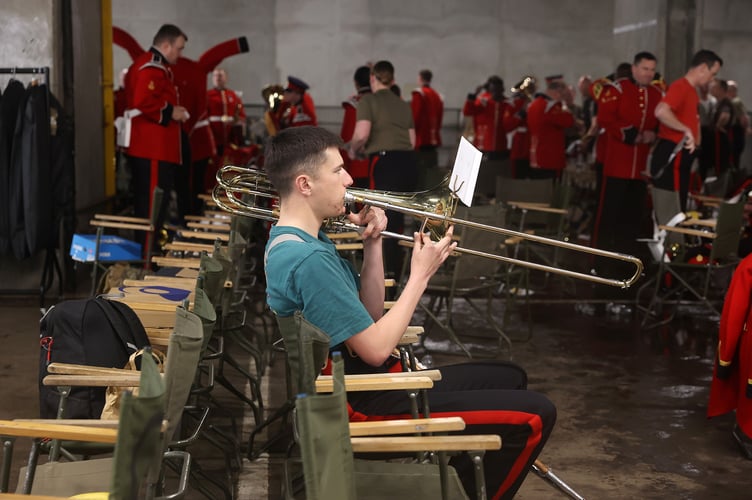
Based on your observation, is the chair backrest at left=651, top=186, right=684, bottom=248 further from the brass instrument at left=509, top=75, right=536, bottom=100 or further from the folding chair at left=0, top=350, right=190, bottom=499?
the brass instrument at left=509, top=75, right=536, bottom=100

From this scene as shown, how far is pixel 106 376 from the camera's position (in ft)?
9.30

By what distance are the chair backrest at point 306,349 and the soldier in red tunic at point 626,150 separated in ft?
Answer: 19.6

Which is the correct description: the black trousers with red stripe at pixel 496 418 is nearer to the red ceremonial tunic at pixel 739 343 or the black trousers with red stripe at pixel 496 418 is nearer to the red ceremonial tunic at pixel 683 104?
the red ceremonial tunic at pixel 739 343

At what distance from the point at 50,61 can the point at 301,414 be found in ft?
18.2

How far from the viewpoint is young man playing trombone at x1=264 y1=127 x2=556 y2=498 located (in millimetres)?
2688

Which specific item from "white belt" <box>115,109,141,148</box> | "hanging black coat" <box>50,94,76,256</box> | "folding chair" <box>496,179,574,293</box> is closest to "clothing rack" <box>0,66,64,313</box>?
"hanging black coat" <box>50,94,76,256</box>

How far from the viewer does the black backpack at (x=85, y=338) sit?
329 cm

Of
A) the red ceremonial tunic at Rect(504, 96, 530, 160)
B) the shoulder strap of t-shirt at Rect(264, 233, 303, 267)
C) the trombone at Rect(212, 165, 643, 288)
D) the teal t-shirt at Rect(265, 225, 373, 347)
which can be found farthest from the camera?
the red ceremonial tunic at Rect(504, 96, 530, 160)

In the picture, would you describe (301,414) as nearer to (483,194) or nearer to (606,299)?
(606,299)

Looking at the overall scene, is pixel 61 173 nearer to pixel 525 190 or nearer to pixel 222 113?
pixel 525 190

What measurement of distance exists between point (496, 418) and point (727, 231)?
3.74 m

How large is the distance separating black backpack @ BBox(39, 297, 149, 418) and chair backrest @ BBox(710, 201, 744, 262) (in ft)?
12.3

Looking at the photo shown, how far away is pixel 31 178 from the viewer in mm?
6582

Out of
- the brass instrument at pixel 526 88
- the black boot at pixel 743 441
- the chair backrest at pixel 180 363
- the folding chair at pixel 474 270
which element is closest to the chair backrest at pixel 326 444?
the chair backrest at pixel 180 363
